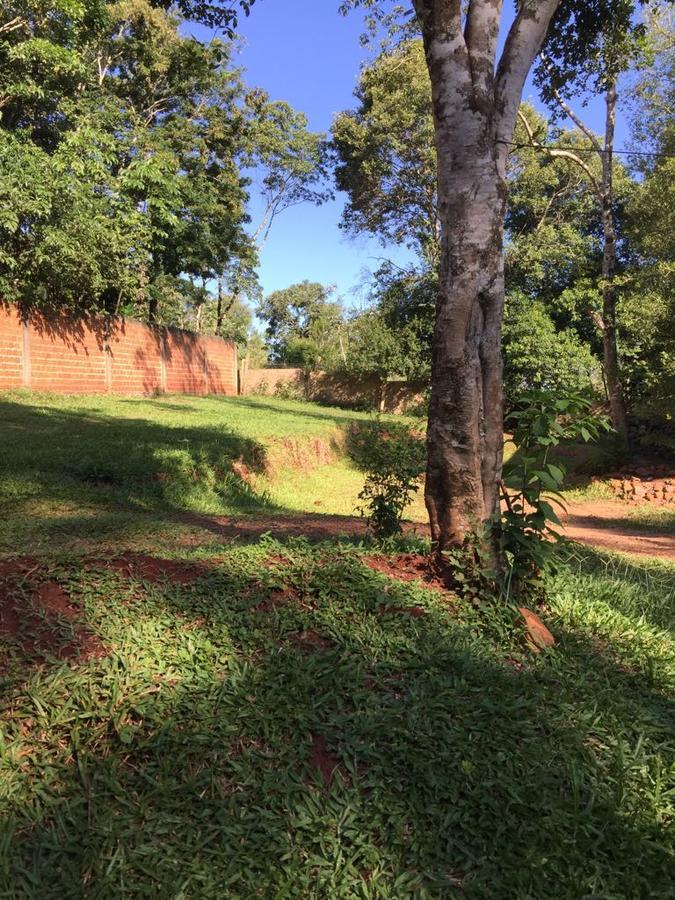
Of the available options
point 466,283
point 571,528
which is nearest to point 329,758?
point 466,283

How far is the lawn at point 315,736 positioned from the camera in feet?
5.30

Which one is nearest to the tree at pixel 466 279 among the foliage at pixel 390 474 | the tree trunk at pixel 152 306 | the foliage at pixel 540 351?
the foliage at pixel 390 474

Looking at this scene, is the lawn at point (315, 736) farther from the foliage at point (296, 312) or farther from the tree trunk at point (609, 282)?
the foliage at point (296, 312)

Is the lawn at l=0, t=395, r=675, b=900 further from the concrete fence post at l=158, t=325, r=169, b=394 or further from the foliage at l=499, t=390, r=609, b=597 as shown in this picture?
the concrete fence post at l=158, t=325, r=169, b=394

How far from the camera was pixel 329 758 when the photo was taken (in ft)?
6.39

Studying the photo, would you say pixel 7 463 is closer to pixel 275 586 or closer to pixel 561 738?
pixel 275 586

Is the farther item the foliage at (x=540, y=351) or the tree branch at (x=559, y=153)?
the foliage at (x=540, y=351)

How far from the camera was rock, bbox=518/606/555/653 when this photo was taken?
2689 mm

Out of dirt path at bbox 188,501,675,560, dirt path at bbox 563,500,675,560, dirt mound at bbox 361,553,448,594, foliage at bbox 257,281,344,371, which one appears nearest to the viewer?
dirt mound at bbox 361,553,448,594

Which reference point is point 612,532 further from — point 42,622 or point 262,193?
point 262,193

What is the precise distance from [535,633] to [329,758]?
1.22 meters

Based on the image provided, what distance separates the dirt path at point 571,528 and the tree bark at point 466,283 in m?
1.82

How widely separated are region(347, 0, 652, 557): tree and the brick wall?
11639mm

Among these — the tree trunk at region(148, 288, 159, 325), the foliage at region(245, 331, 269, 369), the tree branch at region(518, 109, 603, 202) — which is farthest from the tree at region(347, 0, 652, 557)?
the foliage at region(245, 331, 269, 369)
